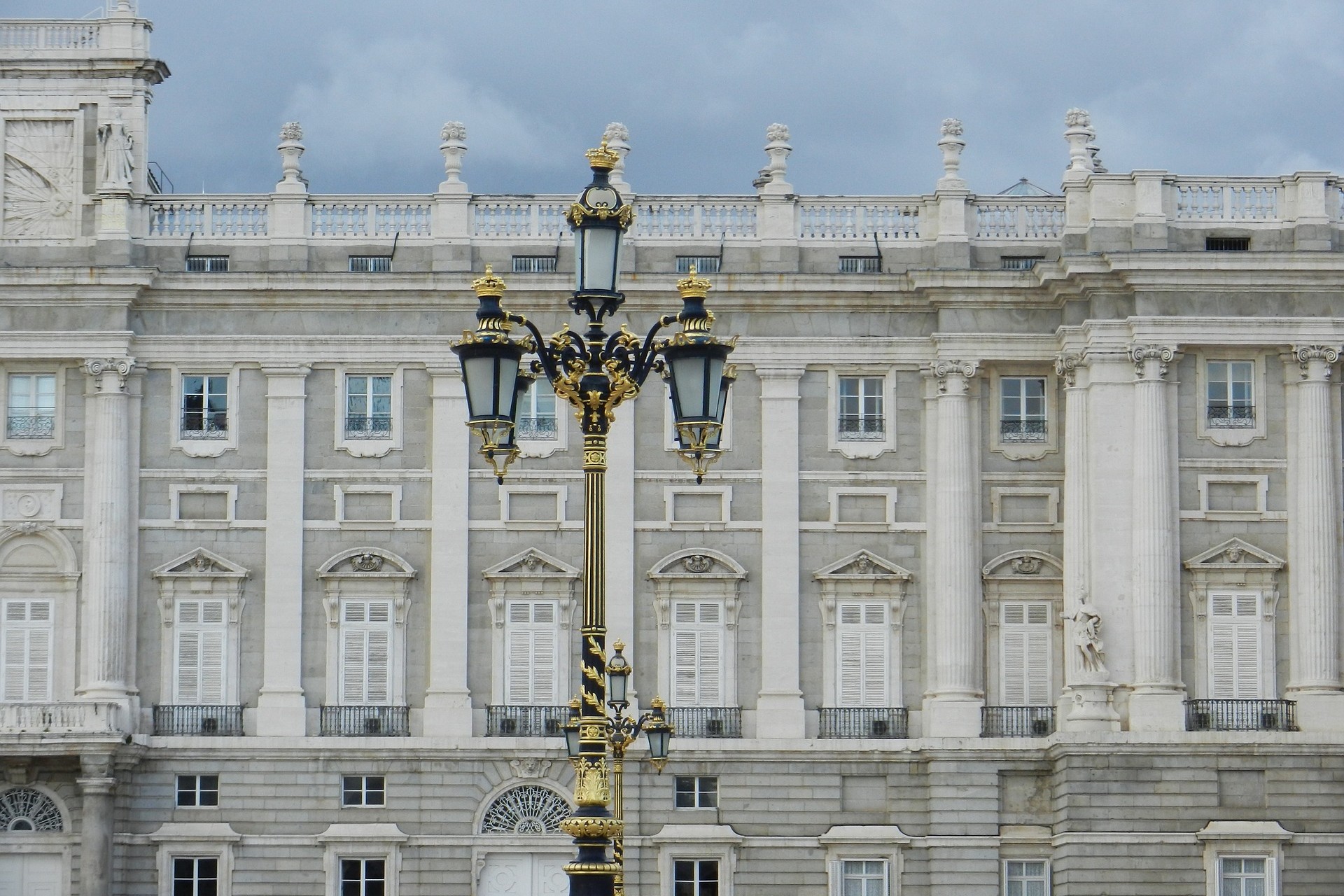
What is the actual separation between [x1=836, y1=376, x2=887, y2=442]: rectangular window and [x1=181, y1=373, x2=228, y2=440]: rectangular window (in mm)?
10937

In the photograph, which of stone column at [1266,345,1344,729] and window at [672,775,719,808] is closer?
stone column at [1266,345,1344,729]

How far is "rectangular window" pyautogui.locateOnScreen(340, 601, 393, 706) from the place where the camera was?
5241 centimetres

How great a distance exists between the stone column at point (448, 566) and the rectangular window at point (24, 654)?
6.71 metres

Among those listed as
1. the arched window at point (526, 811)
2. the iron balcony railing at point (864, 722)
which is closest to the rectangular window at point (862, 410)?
the iron balcony railing at point (864, 722)

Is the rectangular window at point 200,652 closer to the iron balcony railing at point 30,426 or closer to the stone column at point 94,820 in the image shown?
the stone column at point 94,820

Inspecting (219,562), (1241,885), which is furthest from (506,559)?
(1241,885)

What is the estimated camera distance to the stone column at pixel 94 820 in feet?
166

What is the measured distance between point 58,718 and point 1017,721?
16.5 metres

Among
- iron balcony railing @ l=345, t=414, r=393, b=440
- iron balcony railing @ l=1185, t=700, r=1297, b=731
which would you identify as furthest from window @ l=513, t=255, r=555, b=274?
iron balcony railing @ l=1185, t=700, r=1297, b=731

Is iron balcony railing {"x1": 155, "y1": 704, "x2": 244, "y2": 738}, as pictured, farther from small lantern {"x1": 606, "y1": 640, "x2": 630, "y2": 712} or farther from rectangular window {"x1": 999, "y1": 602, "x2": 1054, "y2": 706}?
small lantern {"x1": 606, "y1": 640, "x2": 630, "y2": 712}

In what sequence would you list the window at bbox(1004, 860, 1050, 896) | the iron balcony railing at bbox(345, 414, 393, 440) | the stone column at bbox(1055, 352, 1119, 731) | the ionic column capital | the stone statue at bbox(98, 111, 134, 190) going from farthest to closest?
the stone statue at bbox(98, 111, 134, 190) < the iron balcony railing at bbox(345, 414, 393, 440) < the window at bbox(1004, 860, 1050, 896) < the ionic column capital < the stone column at bbox(1055, 352, 1119, 731)

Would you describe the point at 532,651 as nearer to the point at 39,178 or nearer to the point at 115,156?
the point at 115,156

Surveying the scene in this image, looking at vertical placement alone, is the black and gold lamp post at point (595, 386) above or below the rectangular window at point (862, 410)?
below

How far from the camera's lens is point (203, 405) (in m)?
53.1
